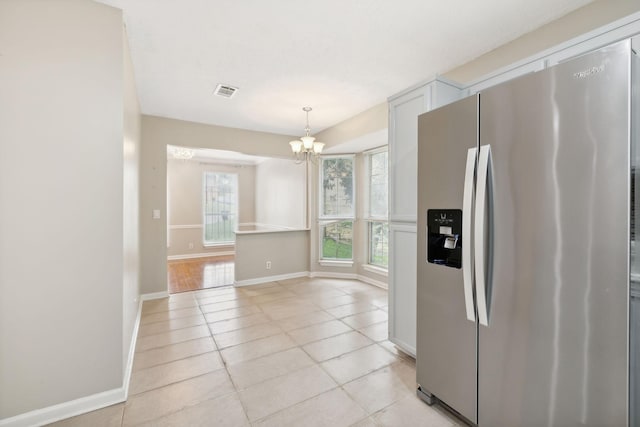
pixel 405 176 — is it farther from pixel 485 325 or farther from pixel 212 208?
pixel 212 208

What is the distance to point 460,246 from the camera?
1.69 metres

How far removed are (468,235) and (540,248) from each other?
32cm

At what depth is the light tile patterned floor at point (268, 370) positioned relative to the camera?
71.6 inches

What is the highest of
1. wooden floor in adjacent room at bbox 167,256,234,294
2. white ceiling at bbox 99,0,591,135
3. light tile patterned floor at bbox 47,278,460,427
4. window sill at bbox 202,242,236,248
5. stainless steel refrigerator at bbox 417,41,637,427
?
white ceiling at bbox 99,0,591,135

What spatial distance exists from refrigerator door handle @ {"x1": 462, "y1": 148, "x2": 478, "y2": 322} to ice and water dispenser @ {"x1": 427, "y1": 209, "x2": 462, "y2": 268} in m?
0.13

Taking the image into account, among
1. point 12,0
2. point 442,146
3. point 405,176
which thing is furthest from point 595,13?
point 12,0

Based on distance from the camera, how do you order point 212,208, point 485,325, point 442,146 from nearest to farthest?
point 485,325 < point 442,146 < point 212,208

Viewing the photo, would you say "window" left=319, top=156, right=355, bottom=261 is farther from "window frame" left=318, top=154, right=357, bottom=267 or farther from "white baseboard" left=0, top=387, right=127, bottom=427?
"white baseboard" left=0, top=387, right=127, bottom=427

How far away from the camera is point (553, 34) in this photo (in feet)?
7.04

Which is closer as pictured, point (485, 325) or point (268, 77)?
point (485, 325)

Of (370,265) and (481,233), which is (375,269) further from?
(481,233)

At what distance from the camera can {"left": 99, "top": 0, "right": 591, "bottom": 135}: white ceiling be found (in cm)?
201

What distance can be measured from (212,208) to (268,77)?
5.66m

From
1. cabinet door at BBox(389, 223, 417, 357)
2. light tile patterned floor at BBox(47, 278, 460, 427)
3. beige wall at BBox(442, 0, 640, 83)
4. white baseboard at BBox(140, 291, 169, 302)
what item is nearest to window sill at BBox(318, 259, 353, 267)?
light tile patterned floor at BBox(47, 278, 460, 427)
